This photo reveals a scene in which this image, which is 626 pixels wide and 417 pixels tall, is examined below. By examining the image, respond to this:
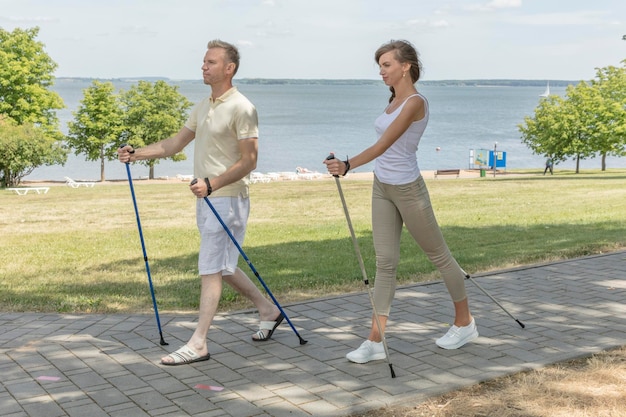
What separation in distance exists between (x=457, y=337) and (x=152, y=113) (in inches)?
2328

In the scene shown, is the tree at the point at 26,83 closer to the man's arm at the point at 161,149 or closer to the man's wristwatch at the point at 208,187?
the man's arm at the point at 161,149

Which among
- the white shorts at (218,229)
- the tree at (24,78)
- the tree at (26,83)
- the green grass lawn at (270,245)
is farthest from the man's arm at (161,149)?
the tree at (24,78)

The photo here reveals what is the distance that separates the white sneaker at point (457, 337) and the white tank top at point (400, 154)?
3.79 feet

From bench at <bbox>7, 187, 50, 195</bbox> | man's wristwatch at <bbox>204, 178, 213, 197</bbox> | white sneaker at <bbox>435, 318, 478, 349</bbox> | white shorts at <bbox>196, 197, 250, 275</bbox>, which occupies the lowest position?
bench at <bbox>7, 187, 50, 195</bbox>

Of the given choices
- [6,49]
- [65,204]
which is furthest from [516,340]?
[6,49]

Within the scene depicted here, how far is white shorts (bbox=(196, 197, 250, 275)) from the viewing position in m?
5.14

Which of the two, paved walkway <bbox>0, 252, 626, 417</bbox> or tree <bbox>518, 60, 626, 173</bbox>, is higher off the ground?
tree <bbox>518, 60, 626, 173</bbox>

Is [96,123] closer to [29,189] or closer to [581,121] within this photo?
[29,189]

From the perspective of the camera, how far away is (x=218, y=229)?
16.8 feet

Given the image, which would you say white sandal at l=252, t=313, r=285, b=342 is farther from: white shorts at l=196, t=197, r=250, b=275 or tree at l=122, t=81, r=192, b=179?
tree at l=122, t=81, r=192, b=179

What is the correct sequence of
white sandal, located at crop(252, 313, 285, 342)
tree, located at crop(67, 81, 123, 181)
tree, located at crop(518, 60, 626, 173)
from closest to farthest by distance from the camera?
1. white sandal, located at crop(252, 313, 285, 342)
2. tree, located at crop(518, 60, 626, 173)
3. tree, located at crop(67, 81, 123, 181)

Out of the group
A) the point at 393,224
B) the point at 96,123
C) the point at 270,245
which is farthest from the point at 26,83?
the point at 393,224

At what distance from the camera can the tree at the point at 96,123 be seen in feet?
192

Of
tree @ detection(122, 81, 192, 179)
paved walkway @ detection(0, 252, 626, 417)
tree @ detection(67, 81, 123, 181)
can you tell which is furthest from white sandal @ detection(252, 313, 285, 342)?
tree @ detection(122, 81, 192, 179)
